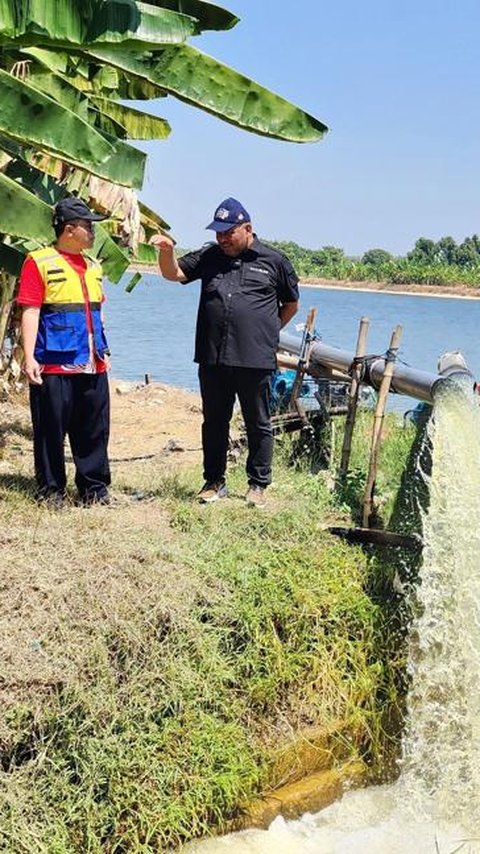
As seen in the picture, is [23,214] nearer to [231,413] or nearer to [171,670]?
[231,413]

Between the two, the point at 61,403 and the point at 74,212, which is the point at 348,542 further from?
the point at 74,212

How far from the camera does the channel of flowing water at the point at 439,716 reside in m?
3.57

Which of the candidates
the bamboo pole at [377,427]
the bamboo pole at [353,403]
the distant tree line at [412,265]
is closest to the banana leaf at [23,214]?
the bamboo pole at [377,427]

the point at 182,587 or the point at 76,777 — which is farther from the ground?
the point at 182,587

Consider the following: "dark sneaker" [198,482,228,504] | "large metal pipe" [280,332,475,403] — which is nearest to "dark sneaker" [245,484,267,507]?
"dark sneaker" [198,482,228,504]

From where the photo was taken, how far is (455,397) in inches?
209

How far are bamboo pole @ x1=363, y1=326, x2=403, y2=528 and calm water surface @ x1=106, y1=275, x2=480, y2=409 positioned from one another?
754cm

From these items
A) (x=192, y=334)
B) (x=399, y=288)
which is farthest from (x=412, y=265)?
(x=192, y=334)

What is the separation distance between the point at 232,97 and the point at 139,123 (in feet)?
9.22

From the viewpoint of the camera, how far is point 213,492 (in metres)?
5.31

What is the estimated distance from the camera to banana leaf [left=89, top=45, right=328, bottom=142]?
194 inches

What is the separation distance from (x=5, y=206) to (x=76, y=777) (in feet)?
9.35

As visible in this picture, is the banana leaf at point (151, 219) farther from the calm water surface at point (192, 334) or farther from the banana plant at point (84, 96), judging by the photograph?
the calm water surface at point (192, 334)

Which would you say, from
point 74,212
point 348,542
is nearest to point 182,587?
point 348,542
